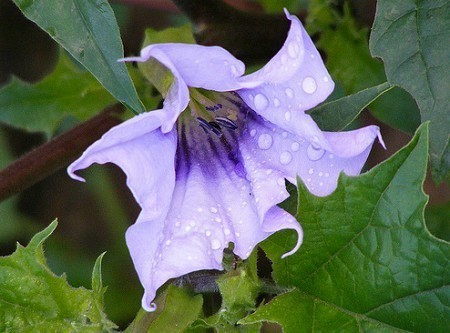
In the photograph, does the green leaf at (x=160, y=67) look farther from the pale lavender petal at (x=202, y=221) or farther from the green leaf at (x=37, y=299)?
the green leaf at (x=37, y=299)

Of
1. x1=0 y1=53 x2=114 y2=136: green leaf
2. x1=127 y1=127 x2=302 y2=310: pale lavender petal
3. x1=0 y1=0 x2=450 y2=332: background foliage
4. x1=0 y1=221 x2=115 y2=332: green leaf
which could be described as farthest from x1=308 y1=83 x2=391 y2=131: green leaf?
x1=0 y1=53 x2=114 y2=136: green leaf

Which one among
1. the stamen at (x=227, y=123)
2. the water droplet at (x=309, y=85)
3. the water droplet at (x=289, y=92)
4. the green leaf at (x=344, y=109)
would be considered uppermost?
the water droplet at (x=309, y=85)

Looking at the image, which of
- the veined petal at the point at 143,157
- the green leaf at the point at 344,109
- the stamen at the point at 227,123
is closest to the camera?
the veined petal at the point at 143,157

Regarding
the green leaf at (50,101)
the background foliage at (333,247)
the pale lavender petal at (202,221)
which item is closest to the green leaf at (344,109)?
the background foliage at (333,247)

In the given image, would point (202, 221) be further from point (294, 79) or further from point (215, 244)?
point (294, 79)

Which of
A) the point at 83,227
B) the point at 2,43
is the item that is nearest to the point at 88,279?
the point at 83,227
